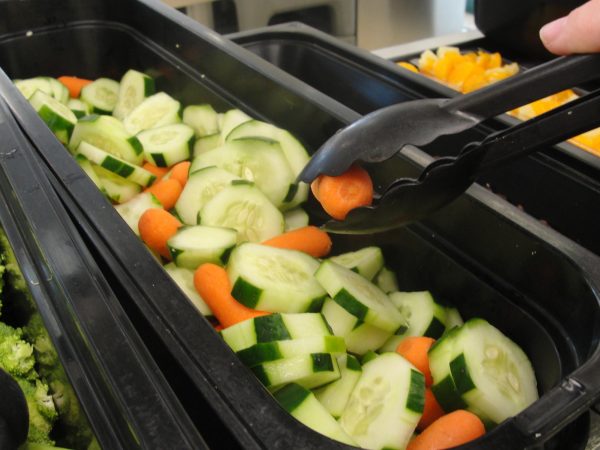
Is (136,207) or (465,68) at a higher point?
(465,68)

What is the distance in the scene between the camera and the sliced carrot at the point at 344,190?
0.95 metres

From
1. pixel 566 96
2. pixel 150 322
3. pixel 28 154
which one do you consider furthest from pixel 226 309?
pixel 566 96

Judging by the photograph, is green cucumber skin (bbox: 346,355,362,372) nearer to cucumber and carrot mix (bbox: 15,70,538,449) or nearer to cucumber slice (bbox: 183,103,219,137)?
Answer: cucumber and carrot mix (bbox: 15,70,538,449)

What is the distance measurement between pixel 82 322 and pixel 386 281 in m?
0.68

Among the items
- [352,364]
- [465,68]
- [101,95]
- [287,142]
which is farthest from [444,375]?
[101,95]

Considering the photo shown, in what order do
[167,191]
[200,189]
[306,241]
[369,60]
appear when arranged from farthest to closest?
1. [369,60]
2. [167,191]
3. [200,189]
4. [306,241]

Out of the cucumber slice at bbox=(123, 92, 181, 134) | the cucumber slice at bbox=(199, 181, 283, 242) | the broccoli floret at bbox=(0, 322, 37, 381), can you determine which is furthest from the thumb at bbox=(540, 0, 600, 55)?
the cucumber slice at bbox=(123, 92, 181, 134)

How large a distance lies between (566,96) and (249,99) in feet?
3.49

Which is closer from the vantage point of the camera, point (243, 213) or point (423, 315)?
point (423, 315)

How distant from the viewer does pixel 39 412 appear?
0.90m

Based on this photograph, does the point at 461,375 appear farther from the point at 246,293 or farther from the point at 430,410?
the point at 246,293

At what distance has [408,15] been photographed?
12.8 feet

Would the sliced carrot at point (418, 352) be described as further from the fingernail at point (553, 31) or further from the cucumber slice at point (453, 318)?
the fingernail at point (553, 31)

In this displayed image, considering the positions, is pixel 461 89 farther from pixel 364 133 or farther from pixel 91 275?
pixel 91 275
